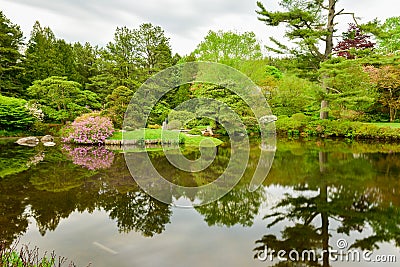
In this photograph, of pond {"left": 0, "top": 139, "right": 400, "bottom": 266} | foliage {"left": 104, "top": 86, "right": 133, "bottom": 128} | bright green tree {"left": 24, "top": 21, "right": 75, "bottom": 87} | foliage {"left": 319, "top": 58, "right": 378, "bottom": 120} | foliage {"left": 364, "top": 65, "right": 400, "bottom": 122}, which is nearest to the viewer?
pond {"left": 0, "top": 139, "right": 400, "bottom": 266}

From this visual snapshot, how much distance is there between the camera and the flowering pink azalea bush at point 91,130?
11578 millimetres

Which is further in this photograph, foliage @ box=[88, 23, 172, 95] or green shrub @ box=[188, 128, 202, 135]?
foliage @ box=[88, 23, 172, 95]

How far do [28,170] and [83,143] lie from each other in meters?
5.33

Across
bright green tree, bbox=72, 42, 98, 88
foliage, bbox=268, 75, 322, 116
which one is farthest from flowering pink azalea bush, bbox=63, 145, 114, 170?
bright green tree, bbox=72, 42, 98, 88

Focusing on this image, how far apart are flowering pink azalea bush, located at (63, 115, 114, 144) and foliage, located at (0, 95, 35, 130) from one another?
488cm

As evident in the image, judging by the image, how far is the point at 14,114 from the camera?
14.4 m

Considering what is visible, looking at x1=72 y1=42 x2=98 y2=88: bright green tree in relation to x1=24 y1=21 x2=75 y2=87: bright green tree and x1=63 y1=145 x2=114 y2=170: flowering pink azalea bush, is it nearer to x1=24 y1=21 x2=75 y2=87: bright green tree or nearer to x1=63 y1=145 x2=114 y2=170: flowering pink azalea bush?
x1=24 y1=21 x2=75 y2=87: bright green tree

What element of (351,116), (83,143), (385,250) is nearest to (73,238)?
(385,250)

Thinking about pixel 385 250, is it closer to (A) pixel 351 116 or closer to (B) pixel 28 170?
(B) pixel 28 170

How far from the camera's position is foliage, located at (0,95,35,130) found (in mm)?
14320

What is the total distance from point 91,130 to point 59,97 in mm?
5485

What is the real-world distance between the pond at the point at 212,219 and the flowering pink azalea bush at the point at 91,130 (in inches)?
198

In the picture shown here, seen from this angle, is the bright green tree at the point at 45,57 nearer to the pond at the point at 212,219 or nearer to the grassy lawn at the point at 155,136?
the grassy lawn at the point at 155,136

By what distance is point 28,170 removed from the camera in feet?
21.8
